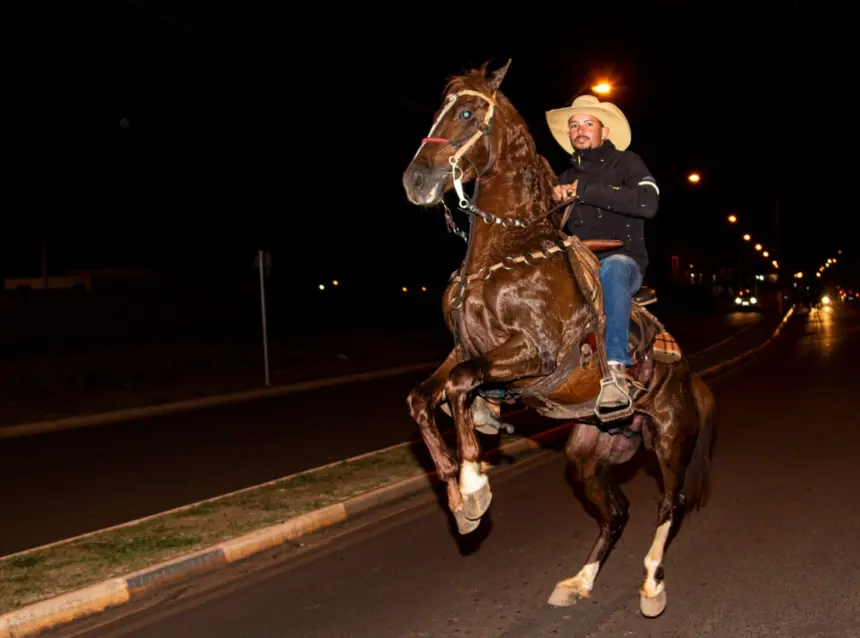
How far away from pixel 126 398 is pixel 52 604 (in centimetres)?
1239

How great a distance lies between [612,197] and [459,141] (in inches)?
41.4

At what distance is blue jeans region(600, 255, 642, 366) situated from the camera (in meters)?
5.43

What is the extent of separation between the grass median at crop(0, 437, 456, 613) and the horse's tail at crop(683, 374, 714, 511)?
145 inches

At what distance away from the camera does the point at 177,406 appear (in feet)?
58.0

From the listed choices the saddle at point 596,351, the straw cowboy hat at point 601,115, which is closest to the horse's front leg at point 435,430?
the saddle at point 596,351

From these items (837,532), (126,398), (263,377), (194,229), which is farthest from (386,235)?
(837,532)

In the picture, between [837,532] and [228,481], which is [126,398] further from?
[837,532]

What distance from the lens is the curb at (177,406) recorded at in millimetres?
15344

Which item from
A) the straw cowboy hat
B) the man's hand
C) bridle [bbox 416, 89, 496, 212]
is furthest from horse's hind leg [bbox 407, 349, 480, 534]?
the straw cowboy hat

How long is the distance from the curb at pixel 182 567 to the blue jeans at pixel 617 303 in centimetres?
372

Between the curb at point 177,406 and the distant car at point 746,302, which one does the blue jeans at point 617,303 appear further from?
the distant car at point 746,302

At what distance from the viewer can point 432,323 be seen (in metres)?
36.9

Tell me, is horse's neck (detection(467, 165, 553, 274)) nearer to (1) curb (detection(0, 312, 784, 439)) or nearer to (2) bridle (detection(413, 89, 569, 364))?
(2) bridle (detection(413, 89, 569, 364))

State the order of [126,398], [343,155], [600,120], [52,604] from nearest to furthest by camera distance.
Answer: [600,120] < [52,604] < [126,398] < [343,155]
